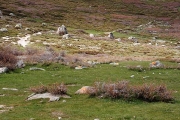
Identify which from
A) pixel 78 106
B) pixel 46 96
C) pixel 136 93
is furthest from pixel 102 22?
pixel 78 106

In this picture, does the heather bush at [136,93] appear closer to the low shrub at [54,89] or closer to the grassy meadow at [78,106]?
the grassy meadow at [78,106]

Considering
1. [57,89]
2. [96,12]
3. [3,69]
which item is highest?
[57,89]

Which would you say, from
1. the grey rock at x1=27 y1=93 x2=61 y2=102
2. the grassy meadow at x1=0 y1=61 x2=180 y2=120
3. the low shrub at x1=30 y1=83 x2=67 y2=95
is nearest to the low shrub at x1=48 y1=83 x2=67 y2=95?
the low shrub at x1=30 y1=83 x2=67 y2=95

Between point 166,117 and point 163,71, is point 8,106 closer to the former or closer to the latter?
point 166,117

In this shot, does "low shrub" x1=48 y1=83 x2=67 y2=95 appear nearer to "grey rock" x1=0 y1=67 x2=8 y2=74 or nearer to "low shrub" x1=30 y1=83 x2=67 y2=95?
"low shrub" x1=30 y1=83 x2=67 y2=95

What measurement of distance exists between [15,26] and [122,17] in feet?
171

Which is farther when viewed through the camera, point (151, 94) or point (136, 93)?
point (136, 93)

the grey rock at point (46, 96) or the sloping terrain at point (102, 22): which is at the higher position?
the grey rock at point (46, 96)

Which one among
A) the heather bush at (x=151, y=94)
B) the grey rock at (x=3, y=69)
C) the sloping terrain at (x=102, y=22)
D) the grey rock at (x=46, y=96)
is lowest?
the sloping terrain at (x=102, y=22)

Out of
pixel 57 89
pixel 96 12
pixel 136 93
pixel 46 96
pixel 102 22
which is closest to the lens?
pixel 136 93

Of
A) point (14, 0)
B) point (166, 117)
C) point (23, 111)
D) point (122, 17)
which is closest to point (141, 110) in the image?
point (166, 117)

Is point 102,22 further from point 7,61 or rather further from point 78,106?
point 78,106

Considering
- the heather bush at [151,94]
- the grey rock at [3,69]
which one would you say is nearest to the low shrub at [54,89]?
the heather bush at [151,94]

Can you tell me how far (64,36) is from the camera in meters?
75.4
